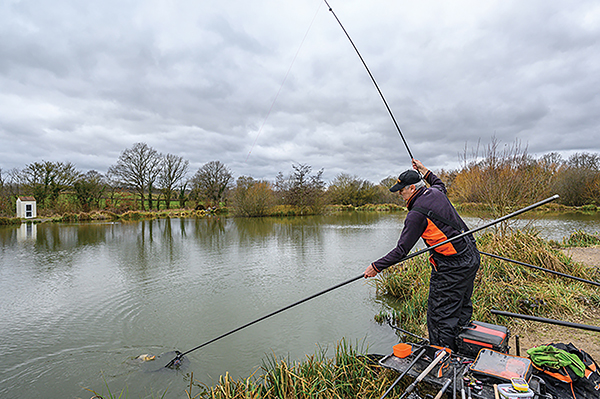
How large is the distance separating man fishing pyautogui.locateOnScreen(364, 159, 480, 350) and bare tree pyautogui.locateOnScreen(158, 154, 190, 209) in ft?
111

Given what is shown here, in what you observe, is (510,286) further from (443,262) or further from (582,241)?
(582,241)

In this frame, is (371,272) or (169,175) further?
(169,175)

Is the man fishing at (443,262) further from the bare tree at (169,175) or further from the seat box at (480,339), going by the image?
the bare tree at (169,175)

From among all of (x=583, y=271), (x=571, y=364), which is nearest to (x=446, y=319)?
(x=571, y=364)

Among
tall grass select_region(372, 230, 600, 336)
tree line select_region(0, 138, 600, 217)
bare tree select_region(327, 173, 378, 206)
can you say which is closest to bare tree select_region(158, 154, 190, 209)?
tree line select_region(0, 138, 600, 217)

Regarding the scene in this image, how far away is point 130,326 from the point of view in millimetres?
5105

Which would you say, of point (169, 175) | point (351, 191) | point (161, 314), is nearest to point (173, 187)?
point (169, 175)

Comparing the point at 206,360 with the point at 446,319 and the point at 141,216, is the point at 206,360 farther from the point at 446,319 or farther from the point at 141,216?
the point at 141,216

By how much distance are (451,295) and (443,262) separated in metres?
0.30

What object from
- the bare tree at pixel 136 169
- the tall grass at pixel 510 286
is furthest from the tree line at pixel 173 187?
the tall grass at pixel 510 286

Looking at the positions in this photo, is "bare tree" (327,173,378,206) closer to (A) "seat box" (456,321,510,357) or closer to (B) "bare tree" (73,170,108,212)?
(B) "bare tree" (73,170,108,212)

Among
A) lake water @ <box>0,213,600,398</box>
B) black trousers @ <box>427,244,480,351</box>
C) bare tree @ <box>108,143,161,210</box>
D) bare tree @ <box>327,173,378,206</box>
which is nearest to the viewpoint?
black trousers @ <box>427,244,480,351</box>

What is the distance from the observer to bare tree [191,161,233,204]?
113 ft

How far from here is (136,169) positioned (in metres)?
32.2
